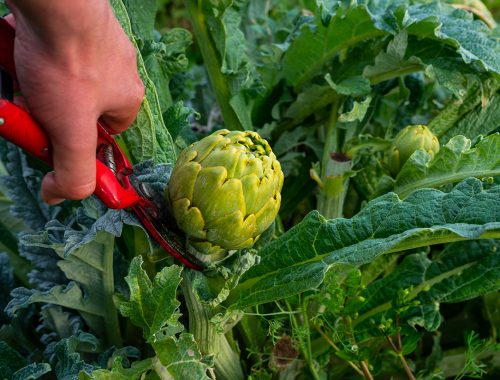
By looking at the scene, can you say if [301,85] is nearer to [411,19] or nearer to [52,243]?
[411,19]

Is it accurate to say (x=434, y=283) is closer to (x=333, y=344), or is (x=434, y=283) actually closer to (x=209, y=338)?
(x=333, y=344)

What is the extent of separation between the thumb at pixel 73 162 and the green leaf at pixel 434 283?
40cm

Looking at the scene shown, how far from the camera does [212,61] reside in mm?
903

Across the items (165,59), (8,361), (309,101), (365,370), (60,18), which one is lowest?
(365,370)

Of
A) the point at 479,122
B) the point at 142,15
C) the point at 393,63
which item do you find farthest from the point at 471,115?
the point at 142,15

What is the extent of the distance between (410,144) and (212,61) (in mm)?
291

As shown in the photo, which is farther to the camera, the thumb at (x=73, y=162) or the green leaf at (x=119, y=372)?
the green leaf at (x=119, y=372)

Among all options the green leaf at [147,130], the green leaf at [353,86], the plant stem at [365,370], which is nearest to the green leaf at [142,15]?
the green leaf at [147,130]

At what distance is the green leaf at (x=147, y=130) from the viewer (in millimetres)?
711

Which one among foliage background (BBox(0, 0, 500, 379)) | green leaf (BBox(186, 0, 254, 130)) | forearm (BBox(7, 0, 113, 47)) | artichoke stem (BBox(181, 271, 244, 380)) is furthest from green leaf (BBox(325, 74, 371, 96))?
forearm (BBox(7, 0, 113, 47))

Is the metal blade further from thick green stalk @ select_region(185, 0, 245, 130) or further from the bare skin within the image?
thick green stalk @ select_region(185, 0, 245, 130)

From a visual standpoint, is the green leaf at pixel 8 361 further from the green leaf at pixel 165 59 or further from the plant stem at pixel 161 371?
the green leaf at pixel 165 59

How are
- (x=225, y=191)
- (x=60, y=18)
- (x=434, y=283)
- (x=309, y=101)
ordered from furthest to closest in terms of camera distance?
(x=309, y=101) < (x=434, y=283) < (x=225, y=191) < (x=60, y=18)

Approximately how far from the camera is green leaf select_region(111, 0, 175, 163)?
→ 71 centimetres
